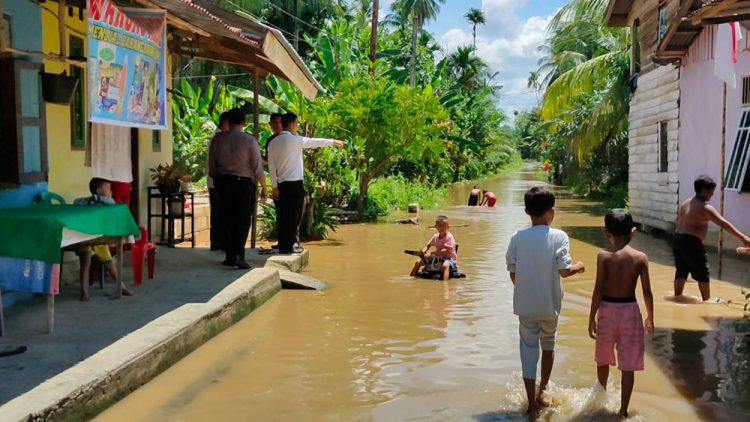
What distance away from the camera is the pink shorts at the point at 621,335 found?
5176 millimetres

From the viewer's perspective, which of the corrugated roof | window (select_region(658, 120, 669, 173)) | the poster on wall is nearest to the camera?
the poster on wall

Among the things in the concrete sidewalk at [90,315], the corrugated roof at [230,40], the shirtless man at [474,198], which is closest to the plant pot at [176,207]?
the concrete sidewalk at [90,315]

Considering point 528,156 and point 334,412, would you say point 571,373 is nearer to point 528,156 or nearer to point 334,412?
point 334,412

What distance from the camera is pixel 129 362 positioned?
218 inches

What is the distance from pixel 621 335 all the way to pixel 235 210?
5741 mm

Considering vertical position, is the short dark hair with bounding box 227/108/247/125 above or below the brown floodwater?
above

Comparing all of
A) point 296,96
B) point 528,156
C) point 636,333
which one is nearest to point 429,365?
point 636,333

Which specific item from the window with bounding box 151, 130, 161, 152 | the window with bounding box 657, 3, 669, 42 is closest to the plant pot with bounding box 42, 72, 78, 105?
the window with bounding box 151, 130, 161, 152

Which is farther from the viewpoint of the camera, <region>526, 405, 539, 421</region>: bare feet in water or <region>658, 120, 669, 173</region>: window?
<region>658, 120, 669, 173</region>: window

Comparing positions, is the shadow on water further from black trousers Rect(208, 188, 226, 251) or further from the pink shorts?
black trousers Rect(208, 188, 226, 251)

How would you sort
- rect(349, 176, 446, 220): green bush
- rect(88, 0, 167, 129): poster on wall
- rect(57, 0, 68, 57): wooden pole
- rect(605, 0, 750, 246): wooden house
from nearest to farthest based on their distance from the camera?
rect(57, 0, 68, 57): wooden pole → rect(88, 0, 167, 129): poster on wall → rect(605, 0, 750, 246): wooden house → rect(349, 176, 446, 220): green bush

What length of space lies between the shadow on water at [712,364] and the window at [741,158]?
573 centimetres

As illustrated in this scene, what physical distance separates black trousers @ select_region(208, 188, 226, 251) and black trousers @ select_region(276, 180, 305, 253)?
0.80 m

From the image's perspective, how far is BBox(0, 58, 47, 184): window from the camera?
22.6ft
